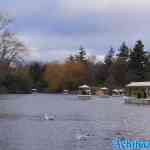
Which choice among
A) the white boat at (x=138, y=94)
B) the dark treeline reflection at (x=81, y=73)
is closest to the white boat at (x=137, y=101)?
the white boat at (x=138, y=94)

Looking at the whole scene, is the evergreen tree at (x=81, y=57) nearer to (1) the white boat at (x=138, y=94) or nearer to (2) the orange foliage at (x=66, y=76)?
(2) the orange foliage at (x=66, y=76)

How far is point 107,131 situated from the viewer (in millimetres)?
22953

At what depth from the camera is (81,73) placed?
352 ft

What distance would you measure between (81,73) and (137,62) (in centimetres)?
1389

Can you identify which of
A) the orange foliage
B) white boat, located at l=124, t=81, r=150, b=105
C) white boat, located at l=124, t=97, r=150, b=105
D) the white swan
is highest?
the orange foliage

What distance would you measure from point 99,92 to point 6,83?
19922mm

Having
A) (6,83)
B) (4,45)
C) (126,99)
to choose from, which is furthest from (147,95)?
(6,83)

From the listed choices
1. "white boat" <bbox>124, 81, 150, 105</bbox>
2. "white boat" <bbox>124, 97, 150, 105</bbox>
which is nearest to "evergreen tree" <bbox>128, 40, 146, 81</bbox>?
"white boat" <bbox>124, 81, 150, 105</bbox>

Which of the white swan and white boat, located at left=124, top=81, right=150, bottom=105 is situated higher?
white boat, located at left=124, top=81, right=150, bottom=105

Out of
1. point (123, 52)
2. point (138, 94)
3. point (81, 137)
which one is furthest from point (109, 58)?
point (81, 137)

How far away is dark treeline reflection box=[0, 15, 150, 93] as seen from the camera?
325 ft

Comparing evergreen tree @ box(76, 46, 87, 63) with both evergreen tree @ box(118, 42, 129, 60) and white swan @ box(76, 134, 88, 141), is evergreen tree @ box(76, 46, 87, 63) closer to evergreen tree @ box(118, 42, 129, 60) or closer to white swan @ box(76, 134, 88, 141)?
evergreen tree @ box(118, 42, 129, 60)

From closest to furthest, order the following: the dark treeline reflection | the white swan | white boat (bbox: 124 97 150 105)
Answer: the white swan < white boat (bbox: 124 97 150 105) < the dark treeline reflection

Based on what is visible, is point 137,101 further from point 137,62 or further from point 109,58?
point 109,58
